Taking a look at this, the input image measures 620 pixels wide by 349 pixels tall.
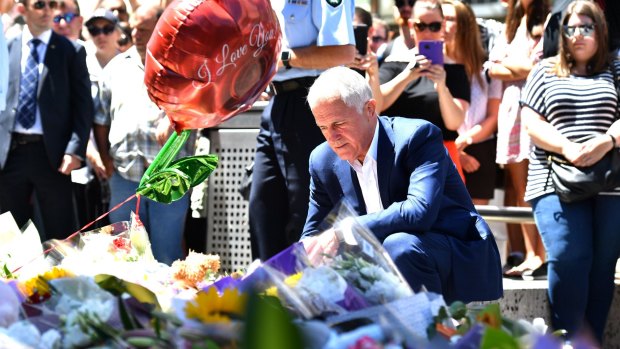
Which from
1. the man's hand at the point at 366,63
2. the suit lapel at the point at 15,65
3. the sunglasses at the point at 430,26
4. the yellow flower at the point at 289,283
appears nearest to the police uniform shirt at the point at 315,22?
the man's hand at the point at 366,63

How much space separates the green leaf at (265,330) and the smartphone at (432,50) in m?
4.52

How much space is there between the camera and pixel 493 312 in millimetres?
2180

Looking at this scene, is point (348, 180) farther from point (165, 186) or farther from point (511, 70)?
point (511, 70)

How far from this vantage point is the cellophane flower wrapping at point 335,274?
2062 millimetres

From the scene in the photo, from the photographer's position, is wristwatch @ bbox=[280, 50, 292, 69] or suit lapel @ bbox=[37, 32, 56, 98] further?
suit lapel @ bbox=[37, 32, 56, 98]

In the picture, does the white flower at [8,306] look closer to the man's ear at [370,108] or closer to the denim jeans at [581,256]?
the man's ear at [370,108]

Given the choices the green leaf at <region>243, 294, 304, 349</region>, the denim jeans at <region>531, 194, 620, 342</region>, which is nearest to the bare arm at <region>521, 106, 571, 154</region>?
the denim jeans at <region>531, 194, 620, 342</region>

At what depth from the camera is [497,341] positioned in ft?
5.71

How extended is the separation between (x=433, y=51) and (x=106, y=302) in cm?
403

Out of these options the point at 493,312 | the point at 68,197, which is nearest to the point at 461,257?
the point at 493,312

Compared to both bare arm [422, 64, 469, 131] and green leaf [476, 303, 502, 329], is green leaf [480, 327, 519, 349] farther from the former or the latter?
bare arm [422, 64, 469, 131]

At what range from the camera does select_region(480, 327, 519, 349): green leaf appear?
5.65ft

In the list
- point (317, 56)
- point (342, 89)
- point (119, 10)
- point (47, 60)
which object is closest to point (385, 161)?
point (342, 89)

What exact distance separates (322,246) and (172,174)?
1.59 metres
